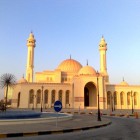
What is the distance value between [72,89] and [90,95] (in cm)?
746

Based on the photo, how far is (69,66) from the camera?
68.6 m

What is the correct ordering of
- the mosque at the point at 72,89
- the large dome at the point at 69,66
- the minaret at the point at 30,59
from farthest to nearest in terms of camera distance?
1. the large dome at the point at 69,66
2. the minaret at the point at 30,59
3. the mosque at the point at 72,89

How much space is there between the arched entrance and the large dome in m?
8.33

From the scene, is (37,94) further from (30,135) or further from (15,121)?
(30,135)

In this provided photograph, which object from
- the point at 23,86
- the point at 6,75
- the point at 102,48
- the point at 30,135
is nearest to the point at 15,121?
the point at 30,135

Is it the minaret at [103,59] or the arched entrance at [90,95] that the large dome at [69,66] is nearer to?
the arched entrance at [90,95]

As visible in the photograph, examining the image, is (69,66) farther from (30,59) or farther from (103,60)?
(30,59)

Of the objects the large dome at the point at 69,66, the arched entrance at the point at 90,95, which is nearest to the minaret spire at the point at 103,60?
the arched entrance at the point at 90,95

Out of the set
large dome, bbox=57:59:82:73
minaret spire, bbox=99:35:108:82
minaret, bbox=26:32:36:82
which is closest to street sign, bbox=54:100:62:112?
minaret, bbox=26:32:36:82

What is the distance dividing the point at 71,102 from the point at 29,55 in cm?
1979

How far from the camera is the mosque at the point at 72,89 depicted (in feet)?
185

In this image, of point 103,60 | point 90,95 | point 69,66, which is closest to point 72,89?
point 90,95

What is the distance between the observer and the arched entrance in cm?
6156

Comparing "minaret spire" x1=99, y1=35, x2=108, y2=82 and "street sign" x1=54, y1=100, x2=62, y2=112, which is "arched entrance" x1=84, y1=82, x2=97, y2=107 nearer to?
"minaret spire" x1=99, y1=35, x2=108, y2=82
